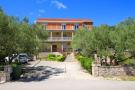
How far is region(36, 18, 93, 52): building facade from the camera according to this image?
67.8 m

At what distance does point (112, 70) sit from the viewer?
1039 inches

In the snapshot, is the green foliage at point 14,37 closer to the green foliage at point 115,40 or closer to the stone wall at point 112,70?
the green foliage at point 115,40

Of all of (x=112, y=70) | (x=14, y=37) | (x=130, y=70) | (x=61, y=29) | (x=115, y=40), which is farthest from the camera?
(x=61, y=29)

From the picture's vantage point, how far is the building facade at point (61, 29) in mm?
67750

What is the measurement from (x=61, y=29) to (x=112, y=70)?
143 feet

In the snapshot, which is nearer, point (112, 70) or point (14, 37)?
point (14, 37)

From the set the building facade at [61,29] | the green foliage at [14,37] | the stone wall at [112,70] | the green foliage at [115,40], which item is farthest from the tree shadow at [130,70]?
the building facade at [61,29]

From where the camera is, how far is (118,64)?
28.8 m

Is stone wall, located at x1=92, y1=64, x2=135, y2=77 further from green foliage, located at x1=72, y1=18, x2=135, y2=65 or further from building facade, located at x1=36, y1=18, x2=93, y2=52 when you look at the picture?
building facade, located at x1=36, y1=18, x2=93, y2=52

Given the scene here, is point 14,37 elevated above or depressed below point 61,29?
below

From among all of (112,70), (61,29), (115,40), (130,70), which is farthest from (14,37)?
(61,29)

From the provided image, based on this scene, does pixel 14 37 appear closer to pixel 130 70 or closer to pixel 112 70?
pixel 112 70

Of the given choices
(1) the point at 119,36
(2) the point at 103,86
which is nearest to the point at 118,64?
(1) the point at 119,36

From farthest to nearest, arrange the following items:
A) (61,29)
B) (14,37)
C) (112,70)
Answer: (61,29)
(112,70)
(14,37)
